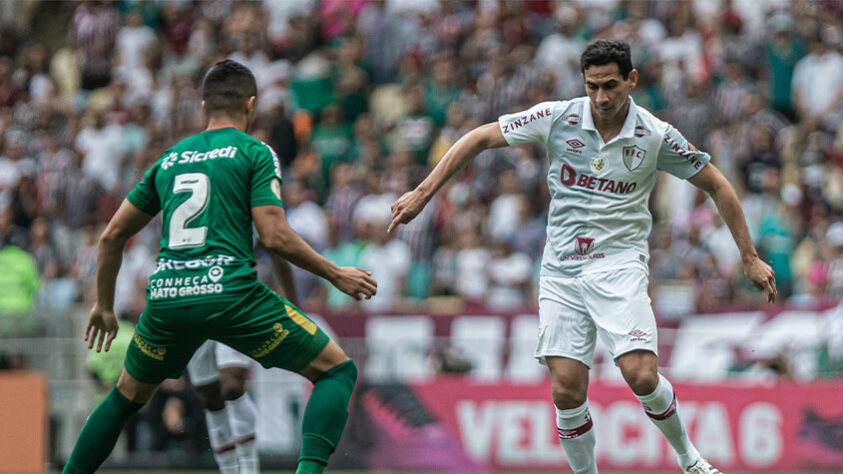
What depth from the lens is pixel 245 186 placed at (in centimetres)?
702

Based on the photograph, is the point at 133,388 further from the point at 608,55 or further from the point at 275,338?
the point at 608,55

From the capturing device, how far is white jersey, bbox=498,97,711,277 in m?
7.74

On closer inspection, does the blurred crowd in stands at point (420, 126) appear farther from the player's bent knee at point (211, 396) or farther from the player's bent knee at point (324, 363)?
the player's bent knee at point (324, 363)

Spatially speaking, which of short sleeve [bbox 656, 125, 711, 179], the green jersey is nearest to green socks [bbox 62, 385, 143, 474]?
the green jersey

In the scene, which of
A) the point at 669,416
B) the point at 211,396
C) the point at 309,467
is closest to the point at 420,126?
the point at 211,396

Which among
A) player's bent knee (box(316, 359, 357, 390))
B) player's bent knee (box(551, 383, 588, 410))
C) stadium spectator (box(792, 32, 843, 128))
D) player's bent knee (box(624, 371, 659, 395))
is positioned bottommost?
player's bent knee (box(551, 383, 588, 410))

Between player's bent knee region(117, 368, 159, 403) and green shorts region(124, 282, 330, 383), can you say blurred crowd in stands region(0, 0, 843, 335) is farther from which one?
green shorts region(124, 282, 330, 383)

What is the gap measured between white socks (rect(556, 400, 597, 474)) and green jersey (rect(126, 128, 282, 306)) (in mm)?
2106

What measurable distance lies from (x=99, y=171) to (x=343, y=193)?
3876mm

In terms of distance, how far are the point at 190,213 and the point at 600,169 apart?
2501 mm

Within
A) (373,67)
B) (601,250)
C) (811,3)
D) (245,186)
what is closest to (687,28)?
(811,3)

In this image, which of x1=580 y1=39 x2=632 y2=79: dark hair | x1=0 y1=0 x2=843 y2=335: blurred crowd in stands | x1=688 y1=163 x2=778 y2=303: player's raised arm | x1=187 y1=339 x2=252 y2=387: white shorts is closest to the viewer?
x1=580 y1=39 x2=632 y2=79: dark hair

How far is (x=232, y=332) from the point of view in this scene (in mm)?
6945

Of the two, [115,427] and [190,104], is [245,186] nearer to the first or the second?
[115,427]
